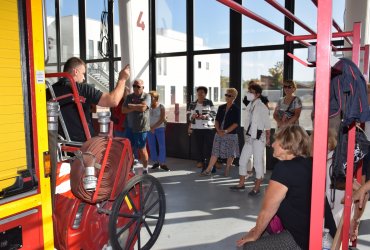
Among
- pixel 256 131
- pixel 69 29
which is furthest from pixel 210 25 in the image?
pixel 69 29

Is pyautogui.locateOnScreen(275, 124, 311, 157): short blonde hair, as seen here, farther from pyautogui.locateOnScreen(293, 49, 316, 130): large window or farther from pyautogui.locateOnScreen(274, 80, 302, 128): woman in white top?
pyautogui.locateOnScreen(293, 49, 316, 130): large window

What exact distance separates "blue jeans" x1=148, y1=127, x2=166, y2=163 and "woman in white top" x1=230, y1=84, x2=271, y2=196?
6.10 feet

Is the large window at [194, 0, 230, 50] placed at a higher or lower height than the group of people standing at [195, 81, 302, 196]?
higher

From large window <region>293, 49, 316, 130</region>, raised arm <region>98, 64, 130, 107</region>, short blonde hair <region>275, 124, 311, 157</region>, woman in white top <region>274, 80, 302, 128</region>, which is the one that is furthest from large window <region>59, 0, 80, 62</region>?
short blonde hair <region>275, 124, 311, 157</region>

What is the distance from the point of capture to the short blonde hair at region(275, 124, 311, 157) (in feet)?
7.48

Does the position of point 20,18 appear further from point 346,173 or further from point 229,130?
point 229,130

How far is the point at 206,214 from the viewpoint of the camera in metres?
4.10

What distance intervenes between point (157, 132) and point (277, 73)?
225cm

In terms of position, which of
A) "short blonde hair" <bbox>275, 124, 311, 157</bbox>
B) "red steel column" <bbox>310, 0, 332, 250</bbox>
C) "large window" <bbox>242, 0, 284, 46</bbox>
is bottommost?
"short blonde hair" <bbox>275, 124, 311, 157</bbox>

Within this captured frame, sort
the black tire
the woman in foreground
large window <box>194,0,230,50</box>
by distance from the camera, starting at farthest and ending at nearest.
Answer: large window <box>194,0,230,50</box>
the black tire
the woman in foreground

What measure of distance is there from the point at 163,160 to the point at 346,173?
163 inches

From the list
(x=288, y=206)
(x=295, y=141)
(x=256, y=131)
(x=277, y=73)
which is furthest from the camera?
(x=277, y=73)

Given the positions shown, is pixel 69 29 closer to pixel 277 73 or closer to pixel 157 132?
pixel 157 132

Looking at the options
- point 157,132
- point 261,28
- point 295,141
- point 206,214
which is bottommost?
point 206,214
